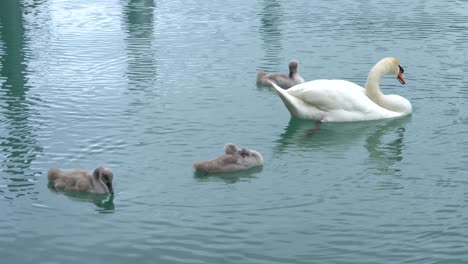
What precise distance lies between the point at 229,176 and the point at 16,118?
4.81 m

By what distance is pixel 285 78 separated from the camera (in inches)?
741

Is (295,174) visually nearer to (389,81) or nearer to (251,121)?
(251,121)

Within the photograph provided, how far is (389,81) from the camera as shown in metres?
19.1

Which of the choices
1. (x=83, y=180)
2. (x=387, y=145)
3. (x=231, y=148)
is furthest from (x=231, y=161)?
(x=387, y=145)

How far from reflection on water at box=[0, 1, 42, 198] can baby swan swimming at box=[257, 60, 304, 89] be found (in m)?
4.26

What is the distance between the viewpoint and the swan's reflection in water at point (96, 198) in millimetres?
12098

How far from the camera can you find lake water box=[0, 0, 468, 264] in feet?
36.1

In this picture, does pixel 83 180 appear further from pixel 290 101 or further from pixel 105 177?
pixel 290 101

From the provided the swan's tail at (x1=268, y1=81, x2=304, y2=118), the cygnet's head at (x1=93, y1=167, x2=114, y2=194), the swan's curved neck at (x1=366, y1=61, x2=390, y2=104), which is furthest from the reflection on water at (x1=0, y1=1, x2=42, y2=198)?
the swan's curved neck at (x1=366, y1=61, x2=390, y2=104)

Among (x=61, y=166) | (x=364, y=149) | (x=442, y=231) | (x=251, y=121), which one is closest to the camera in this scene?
(x=442, y=231)

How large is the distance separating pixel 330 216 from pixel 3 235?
148 inches

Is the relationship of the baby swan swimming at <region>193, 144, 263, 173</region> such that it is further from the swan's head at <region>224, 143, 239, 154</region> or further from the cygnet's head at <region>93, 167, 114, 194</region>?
the cygnet's head at <region>93, 167, 114, 194</region>

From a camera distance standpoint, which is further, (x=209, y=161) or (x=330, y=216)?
(x=209, y=161)

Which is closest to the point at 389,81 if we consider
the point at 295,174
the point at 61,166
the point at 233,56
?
the point at 233,56
